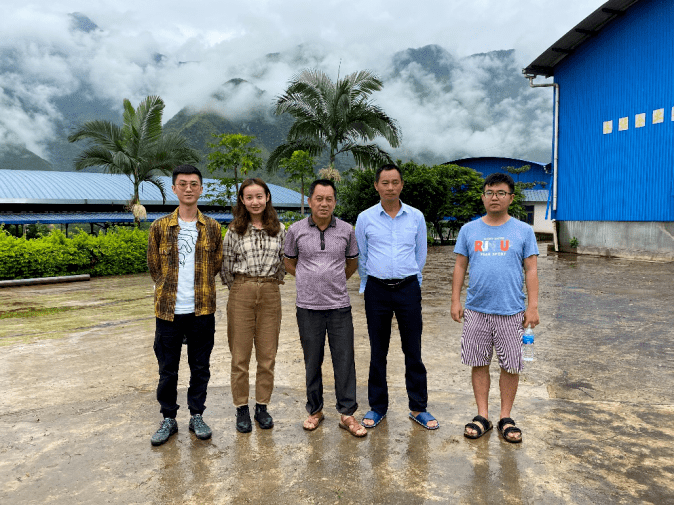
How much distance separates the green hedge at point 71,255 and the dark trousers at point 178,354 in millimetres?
9667

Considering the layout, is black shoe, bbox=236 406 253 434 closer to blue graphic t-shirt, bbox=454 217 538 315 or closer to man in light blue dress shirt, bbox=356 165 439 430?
man in light blue dress shirt, bbox=356 165 439 430

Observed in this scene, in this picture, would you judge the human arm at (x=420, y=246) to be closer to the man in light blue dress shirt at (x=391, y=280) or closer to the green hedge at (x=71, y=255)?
the man in light blue dress shirt at (x=391, y=280)

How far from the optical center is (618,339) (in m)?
5.79

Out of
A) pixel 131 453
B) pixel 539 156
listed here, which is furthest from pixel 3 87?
pixel 131 453

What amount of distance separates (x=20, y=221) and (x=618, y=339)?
70.9 feet

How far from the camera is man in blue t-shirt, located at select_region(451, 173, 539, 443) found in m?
3.17

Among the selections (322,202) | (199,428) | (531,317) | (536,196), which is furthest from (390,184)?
(536,196)

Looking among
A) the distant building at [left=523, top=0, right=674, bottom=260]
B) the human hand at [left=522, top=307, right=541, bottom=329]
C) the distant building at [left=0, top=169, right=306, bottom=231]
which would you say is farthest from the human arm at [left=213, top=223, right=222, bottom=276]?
the distant building at [left=0, top=169, right=306, bottom=231]

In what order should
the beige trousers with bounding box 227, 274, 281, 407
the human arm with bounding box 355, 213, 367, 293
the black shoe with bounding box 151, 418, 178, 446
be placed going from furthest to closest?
the human arm with bounding box 355, 213, 367, 293, the beige trousers with bounding box 227, 274, 281, 407, the black shoe with bounding box 151, 418, 178, 446

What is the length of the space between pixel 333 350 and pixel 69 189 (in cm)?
2539

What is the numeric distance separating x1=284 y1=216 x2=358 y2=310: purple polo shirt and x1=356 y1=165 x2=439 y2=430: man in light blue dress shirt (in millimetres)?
167

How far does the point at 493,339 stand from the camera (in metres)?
3.29

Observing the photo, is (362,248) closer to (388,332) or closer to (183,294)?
(388,332)

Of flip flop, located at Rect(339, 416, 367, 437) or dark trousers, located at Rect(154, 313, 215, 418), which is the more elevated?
dark trousers, located at Rect(154, 313, 215, 418)
